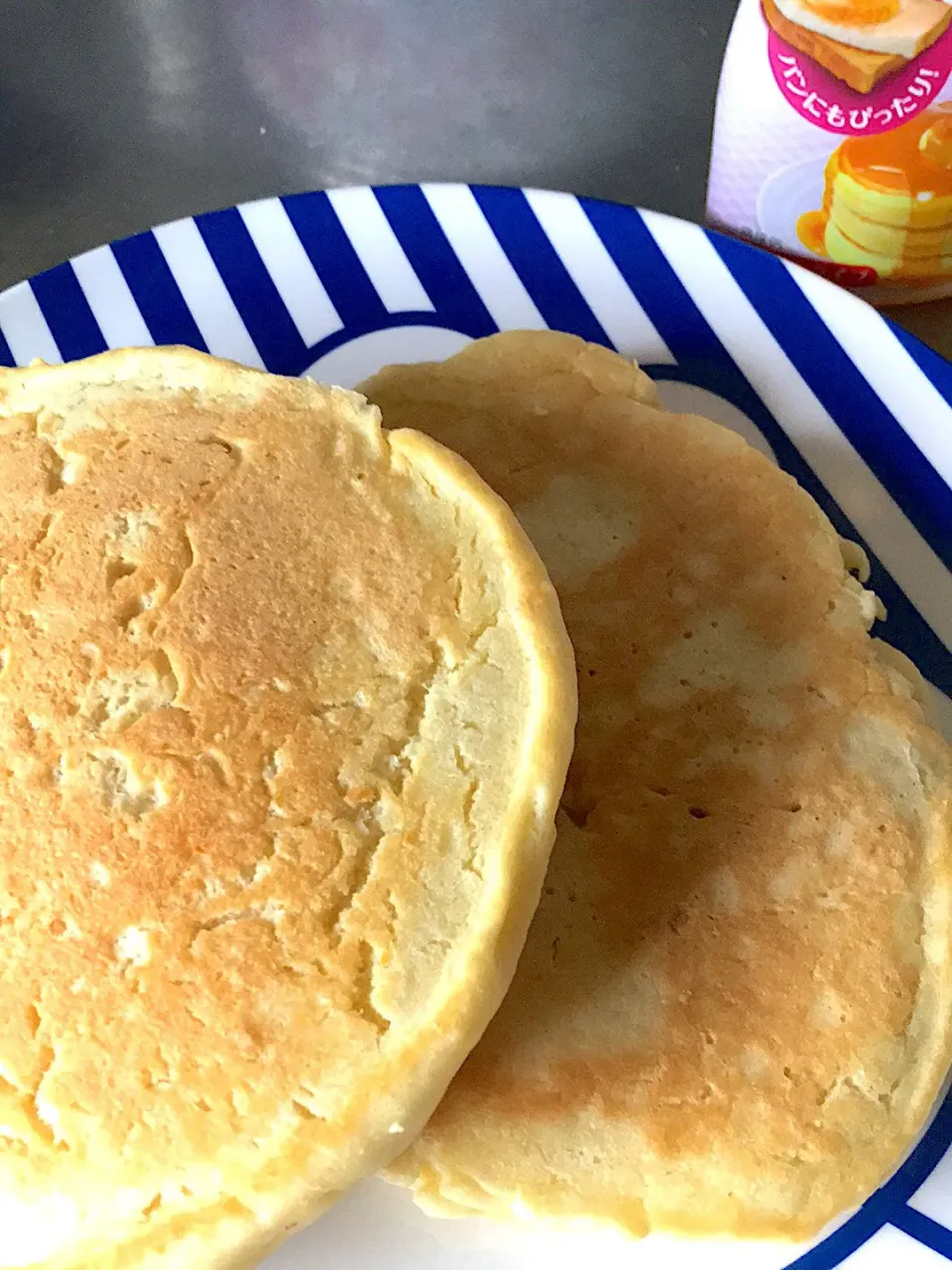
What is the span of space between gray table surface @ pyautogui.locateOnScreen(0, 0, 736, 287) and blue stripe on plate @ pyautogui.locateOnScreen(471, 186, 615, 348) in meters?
0.40

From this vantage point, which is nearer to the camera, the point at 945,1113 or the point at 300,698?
the point at 300,698

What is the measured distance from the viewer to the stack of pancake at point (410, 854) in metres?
0.94

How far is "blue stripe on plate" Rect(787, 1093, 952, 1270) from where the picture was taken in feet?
3.59

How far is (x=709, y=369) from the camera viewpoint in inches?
61.8

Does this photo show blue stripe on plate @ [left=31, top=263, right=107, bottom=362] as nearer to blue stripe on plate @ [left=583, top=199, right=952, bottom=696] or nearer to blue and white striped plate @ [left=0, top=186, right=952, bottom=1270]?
blue and white striped plate @ [left=0, top=186, right=952, bottom=1270]

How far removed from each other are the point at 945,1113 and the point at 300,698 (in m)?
0.76

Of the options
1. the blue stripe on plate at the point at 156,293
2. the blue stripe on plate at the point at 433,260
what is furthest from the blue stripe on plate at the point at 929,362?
the blue stripe on plate at the point at 156,293

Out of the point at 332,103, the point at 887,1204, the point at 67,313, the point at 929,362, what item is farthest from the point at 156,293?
the point at 887,1204

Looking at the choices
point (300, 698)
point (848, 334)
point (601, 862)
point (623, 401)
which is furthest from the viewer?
point (848, 334)

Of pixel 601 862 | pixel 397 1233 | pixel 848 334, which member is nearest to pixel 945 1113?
pixel 601 862

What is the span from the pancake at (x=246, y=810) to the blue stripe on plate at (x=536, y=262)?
526 millimetres

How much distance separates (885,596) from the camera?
4.65ft

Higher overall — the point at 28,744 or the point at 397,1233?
the point at 28,744

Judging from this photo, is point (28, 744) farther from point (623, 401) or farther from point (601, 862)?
point (623, 401)
